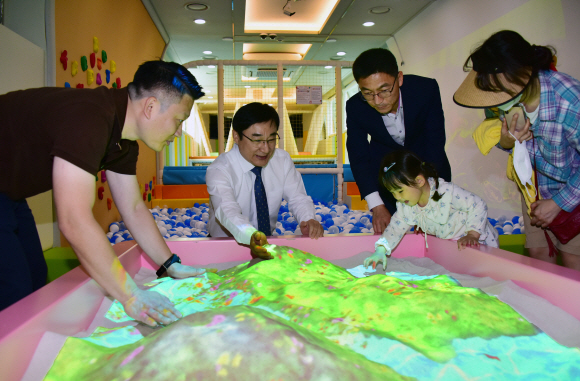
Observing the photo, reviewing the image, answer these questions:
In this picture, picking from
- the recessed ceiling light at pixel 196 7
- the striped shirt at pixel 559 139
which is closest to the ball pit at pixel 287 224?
the striped shirt at pixel 559 139

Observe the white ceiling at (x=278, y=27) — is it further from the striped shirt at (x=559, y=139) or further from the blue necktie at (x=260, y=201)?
the striped shirt at (x=559, y=139)

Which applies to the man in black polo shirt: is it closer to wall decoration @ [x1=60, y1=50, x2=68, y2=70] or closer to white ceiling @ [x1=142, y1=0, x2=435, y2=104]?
wall decoration @ [x1=60, y1=50, x2=68, y2=70]

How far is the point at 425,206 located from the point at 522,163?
436 mm

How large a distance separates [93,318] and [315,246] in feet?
2.93

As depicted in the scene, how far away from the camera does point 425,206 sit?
5.36ft

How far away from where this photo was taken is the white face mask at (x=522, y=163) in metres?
1.27

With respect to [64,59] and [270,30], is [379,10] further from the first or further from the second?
[64,59]

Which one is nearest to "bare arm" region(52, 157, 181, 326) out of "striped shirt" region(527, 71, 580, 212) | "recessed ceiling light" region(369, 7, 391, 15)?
"striped shirt" region(527, 71, 580, 212)

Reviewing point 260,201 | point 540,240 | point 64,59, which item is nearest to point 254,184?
point 260,201

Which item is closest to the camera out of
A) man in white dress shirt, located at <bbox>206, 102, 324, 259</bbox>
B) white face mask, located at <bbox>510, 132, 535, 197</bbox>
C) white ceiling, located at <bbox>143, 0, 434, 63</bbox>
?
white face mask, located at <bbox>510, 132, 535, 197</bbox>

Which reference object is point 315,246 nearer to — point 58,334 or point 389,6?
point 58,334

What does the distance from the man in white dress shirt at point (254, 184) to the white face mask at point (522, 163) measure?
2.57ft

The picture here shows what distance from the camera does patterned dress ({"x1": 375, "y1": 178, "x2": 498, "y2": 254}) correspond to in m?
1.58

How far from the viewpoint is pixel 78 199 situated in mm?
840
